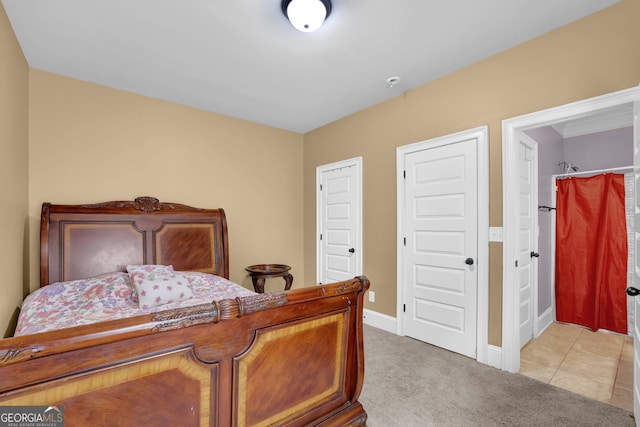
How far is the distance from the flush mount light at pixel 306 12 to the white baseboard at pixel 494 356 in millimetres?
2880

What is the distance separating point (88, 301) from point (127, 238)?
0.85 m

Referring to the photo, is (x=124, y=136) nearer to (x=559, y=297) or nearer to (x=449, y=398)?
(x=449, y=398)

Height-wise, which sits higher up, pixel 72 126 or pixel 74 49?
pixel 74 49

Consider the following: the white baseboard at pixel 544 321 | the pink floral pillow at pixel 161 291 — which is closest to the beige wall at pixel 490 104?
the white baseboard at pixel 544 321

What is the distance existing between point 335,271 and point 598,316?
120 inches

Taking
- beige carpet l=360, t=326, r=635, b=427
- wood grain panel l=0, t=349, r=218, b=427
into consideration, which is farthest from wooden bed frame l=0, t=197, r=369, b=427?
beige carpet l=360, t=326, r=635, b=427

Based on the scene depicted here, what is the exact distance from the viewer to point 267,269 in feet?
12.3

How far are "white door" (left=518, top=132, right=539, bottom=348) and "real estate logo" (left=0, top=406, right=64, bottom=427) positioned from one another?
3.23m

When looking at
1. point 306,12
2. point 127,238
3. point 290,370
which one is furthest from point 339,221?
point 290,370

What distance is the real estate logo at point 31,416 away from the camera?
30.1 inches

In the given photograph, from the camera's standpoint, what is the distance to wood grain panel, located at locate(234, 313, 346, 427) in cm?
120

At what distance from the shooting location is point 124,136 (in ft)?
9.91

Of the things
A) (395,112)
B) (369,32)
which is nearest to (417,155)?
(395,112)

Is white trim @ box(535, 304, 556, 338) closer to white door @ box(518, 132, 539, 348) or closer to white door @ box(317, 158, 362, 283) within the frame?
white door @ box(518, 132, 539, 348)
